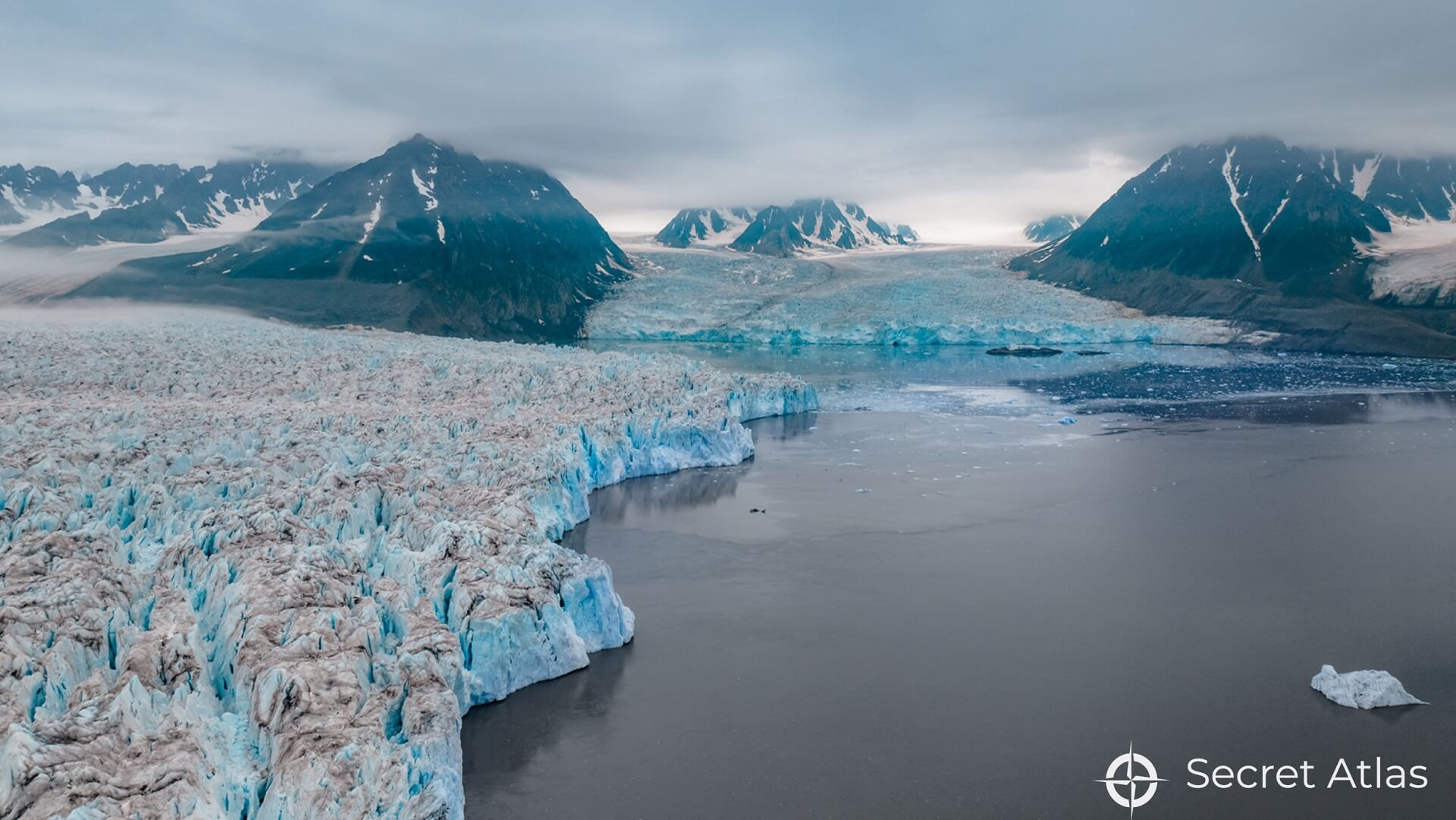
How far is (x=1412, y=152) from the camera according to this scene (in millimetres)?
100500

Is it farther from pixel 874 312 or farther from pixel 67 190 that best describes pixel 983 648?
pixel 67 190

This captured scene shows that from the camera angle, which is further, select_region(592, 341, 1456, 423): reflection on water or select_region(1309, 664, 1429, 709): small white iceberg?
select_region(592, 341, 1456, 423): reflection on water

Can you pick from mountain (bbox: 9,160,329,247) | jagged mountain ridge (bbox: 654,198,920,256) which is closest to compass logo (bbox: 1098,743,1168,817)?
mountain (bbox: 9,160,329,247)

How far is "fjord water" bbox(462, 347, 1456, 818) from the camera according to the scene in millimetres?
11109

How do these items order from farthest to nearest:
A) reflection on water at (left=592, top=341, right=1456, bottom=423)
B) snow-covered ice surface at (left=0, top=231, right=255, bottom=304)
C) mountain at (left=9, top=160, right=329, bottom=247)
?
mountain at (left=9, top=160, right=329, bottom=247) < snow-covered ice surface at (left=0, top=231, right=255, bottom=304) < reflection on water at (left=592, top=341, right=1456, bottom=423)

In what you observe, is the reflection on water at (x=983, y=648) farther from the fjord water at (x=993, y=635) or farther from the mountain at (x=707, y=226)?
the mountain at (x=707, y=226)

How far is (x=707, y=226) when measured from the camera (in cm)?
14525

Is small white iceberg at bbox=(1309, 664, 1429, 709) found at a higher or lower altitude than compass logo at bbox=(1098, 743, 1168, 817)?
higher

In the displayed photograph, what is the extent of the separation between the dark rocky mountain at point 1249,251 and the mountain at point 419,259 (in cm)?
4651

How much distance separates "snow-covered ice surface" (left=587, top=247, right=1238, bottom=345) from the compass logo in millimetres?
58784

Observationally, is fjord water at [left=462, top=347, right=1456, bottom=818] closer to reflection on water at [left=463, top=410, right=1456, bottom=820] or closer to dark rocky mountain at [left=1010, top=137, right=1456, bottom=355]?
reflection on water at [left=463, top=410, right=1456, bottom=820]

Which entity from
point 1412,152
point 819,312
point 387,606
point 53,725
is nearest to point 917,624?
point 387,606

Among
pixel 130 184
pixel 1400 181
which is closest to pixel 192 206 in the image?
pixel 130 184

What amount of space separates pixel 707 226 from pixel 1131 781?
455 ft
